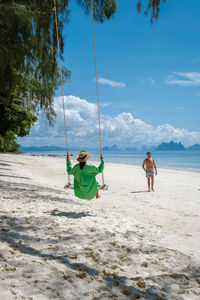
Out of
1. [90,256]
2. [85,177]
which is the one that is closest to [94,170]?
[85,177]

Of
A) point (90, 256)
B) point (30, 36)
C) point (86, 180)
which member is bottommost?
point (90, 256)

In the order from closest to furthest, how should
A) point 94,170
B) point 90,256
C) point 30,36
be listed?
point 90,256, point 94,170, point 30,36

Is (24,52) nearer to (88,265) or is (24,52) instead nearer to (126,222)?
(126,222)

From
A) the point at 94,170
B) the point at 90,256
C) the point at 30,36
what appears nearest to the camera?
the point at 90,256

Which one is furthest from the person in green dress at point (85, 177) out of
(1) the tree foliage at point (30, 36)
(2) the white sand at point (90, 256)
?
(1) the tree foliage at point (30, 36)

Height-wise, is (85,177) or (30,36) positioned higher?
(30,36)

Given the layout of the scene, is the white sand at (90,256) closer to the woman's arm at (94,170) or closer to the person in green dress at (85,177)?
the person in green dress at (85,177)

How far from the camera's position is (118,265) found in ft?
13.0

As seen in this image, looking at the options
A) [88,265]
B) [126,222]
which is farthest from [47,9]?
[88,265]

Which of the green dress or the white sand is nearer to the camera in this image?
the white sand

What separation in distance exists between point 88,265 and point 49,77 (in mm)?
7215

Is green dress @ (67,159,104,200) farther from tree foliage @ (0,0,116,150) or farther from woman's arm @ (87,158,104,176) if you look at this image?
tree foliage @ (0,0,116,150)

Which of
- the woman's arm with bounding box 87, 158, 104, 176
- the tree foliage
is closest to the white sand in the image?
the woman's arm with bounding box 87, 158, 104, 176

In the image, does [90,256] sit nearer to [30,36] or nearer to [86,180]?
[86,180]
